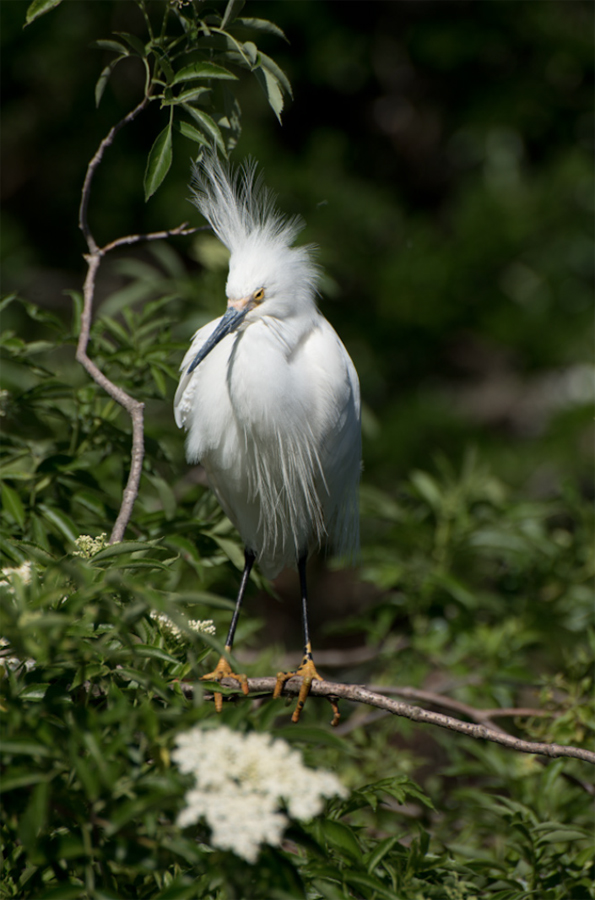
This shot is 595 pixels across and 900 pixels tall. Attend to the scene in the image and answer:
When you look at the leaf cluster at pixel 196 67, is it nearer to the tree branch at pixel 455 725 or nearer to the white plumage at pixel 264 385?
the white plumage at pixel 264 385

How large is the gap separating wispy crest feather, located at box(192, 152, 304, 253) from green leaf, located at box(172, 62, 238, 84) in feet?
1.17

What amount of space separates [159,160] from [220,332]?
384 millimetres

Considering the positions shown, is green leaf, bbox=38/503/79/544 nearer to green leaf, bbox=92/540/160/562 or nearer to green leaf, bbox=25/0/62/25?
green leaf, bbox=92/540/160/562

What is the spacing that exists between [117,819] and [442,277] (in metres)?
5.12

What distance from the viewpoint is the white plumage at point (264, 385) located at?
5.94 ft

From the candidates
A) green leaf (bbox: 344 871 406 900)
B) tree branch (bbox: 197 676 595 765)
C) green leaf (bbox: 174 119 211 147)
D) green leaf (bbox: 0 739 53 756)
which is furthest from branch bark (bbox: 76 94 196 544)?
green leaf (bbox: 344 871 406 900)

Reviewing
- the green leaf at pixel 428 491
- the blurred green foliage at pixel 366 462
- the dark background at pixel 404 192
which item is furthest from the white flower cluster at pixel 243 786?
the dark background at pixel 404 192

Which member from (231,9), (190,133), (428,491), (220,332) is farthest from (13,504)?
(428,491)

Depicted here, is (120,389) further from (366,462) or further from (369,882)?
(366,462)

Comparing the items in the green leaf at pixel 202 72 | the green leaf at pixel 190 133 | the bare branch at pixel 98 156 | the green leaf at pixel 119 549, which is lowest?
the green leaf at pixel 119 549

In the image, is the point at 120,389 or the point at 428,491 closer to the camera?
the point at 120,389

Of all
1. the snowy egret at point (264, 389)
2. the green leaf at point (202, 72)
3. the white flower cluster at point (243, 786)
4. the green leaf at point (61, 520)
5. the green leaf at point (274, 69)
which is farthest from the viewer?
the snowy egret at point (264, 389)

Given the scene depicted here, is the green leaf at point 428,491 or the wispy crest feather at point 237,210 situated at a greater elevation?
the wispy crest feather at point 237,210

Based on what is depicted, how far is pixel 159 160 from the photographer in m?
1.48
